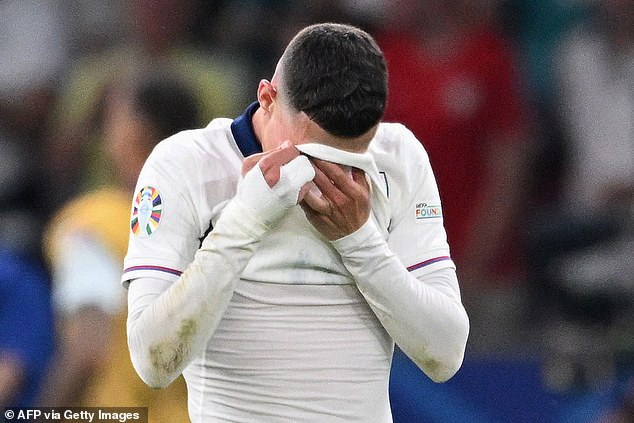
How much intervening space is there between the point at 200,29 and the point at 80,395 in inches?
63.8

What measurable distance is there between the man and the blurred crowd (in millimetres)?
1562

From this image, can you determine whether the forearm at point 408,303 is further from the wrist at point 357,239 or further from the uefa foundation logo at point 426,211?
the uefa foundation logo at point 426,211

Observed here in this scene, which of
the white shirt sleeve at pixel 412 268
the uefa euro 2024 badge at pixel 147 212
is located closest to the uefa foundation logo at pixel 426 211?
the white shirt sleeve at pixel 412 268

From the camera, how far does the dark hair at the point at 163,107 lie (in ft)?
9.40

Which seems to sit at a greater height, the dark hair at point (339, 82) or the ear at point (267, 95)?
the dark hair at point (339, 82)

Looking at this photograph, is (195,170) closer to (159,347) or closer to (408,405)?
(159,347)

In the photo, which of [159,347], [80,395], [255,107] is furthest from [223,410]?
[80,395]

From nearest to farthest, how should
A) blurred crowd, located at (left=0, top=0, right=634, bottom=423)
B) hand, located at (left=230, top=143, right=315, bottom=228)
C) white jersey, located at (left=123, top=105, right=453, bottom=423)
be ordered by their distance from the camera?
1. hand, located at (left=230, top=143, right=315, bottom=228)
2. white jersey, located at (left=123, top=105, right=453, bottom=423)
3. blurred crowd, located at (left=0, top=0, right=634, bottom=423)

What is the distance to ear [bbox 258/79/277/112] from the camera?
5.10 ft

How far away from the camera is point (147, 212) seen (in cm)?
156

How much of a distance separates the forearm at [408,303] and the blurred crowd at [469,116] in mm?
1614

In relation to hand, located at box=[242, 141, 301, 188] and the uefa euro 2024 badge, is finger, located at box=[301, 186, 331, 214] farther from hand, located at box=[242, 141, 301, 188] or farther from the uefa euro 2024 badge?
the uefa euro 2024 badge

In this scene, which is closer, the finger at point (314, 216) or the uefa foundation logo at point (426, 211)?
the finger at point (314, 216)

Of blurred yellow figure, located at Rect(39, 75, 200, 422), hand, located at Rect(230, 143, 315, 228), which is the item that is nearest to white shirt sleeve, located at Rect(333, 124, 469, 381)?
hand, located at Rect(230, 143, 315, 228)
